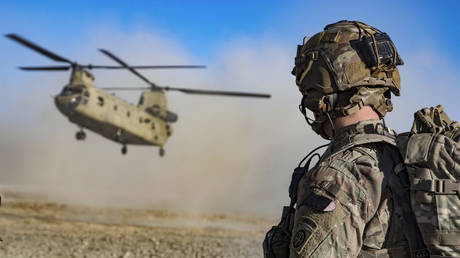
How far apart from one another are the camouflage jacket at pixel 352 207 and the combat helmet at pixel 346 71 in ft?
0.90

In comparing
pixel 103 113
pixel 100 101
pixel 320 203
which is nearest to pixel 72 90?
pixel 100 101

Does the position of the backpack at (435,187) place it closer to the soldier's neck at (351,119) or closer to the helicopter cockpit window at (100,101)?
the soldier's neck at (351,119)

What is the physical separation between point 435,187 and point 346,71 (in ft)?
2.08

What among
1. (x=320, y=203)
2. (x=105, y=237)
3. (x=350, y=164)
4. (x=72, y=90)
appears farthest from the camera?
(x=72, y=90)

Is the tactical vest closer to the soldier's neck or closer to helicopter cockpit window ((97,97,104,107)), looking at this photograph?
the soldier's neck

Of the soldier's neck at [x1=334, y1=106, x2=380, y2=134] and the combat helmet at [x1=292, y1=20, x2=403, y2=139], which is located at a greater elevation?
the combat helmet at [x1=292, y1=20, x2=403, y2=139]

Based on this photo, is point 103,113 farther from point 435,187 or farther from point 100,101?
point 435,187

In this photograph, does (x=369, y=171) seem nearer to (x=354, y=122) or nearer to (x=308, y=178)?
(x=308, y=178)

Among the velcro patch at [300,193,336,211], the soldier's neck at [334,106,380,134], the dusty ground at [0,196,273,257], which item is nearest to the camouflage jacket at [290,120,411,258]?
the velcro patch at [300,193,336,211]

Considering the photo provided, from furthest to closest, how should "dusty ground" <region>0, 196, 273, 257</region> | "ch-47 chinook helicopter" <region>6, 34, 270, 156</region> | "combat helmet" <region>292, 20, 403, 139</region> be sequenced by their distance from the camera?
"ch-47 chinook helicopter" <region>6, 34, 270, 156</region>, "dusty ground" <region>0, 196, 273, 257</region>, "combat helmet" <region>292, 20, 403, 139</region>

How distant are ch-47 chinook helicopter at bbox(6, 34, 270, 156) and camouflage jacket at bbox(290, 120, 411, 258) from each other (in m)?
16.5

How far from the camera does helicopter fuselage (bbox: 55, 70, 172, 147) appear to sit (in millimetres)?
20234

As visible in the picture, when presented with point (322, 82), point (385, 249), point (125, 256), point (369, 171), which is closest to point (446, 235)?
point (385, 249)

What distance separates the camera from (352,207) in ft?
5.91
